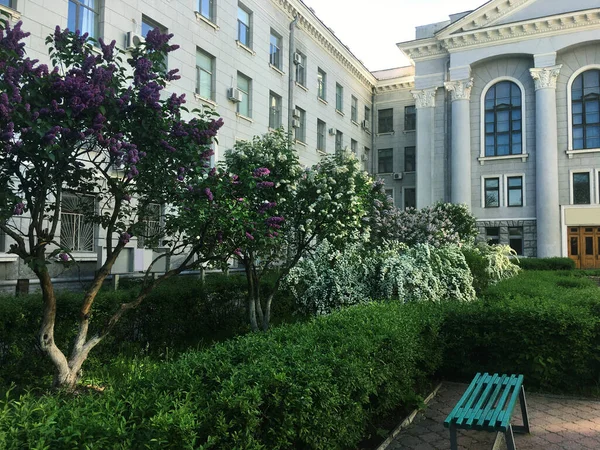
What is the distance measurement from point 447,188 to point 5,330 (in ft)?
102

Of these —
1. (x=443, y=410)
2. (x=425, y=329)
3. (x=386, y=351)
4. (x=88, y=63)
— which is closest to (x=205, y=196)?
(x=88, y=63)

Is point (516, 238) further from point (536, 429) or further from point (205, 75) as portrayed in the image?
point (536, 429)

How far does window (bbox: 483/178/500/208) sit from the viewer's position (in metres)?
31.9

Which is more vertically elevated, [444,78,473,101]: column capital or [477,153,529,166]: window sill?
[444,78,473,101]: column capital

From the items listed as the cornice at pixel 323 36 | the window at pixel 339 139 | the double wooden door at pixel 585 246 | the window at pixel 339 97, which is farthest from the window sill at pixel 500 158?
the cornice at pixel 323 36

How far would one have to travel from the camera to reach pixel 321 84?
94.3ft

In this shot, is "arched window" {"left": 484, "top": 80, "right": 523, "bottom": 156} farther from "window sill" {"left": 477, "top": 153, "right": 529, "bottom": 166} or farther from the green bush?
the green bush

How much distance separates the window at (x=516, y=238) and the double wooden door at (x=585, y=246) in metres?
2.67

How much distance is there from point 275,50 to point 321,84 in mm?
5159

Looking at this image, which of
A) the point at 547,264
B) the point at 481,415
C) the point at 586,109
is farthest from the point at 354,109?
the point at 481,415

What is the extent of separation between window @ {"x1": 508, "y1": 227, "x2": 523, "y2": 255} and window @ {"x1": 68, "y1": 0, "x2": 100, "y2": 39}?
85.9ft

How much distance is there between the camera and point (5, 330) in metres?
5.68

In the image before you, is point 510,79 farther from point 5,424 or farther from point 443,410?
point 5,424

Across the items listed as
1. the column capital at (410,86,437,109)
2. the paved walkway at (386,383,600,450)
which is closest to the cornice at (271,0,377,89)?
the column capital at (410,86,437,109)
